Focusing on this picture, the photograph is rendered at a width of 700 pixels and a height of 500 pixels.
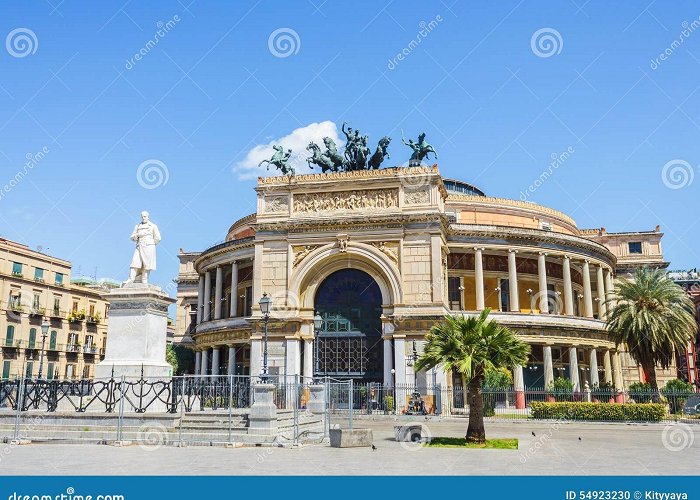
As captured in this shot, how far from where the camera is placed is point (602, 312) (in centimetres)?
5572

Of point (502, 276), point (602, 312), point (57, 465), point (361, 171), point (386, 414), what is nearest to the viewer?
point (57, 465)

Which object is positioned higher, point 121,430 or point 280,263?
point 280,263

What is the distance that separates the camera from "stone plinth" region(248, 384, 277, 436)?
59.9 ft

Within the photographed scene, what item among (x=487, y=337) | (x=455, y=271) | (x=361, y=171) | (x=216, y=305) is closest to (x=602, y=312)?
(x=455, y=271)

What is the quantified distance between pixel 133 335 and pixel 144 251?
2.72m

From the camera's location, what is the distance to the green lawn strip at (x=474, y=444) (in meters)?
19.3

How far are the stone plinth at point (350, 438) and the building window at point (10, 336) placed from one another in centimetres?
4577

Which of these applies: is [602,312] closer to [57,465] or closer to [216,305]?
[216,305]

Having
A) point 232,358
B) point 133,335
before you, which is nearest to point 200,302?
point 232,358

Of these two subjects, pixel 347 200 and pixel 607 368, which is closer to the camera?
pixel 347 200

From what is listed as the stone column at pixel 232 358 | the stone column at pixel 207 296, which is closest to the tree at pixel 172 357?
the stone column at pixel 207 296

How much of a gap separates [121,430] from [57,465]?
4.54m

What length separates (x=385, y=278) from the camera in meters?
42.6

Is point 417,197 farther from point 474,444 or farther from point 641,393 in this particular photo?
point 474,444
